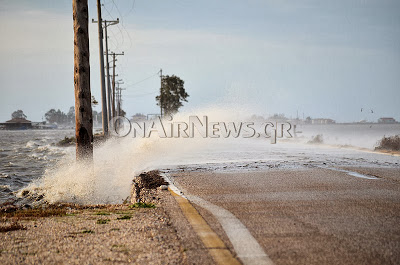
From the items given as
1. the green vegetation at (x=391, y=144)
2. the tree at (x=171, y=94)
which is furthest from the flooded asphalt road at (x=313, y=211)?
the tree at (x=171, y=94)

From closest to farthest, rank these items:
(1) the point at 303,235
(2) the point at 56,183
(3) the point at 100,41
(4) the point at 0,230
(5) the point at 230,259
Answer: (5) the point at 230,259 → (1) the point at 303,235 → (4) the point at 0,230 → (2) the point at 56,183 → (3) the point at 100,41

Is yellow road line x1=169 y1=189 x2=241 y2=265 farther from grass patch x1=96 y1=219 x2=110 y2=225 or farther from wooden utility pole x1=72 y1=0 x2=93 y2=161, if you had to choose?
wooden utility pole x1=72 y1=0 x2=93 y2=161

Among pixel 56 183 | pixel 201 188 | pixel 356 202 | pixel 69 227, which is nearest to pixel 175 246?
pixel 69 227

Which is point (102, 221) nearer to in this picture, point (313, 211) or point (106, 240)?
point (106, 240)

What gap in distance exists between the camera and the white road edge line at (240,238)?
3.46 meters

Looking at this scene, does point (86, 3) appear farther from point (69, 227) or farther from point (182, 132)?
point (182, 132)

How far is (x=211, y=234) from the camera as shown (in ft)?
13.8

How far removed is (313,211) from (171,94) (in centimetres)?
7345

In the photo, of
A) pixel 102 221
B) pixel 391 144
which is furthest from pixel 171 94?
pixel 102 221

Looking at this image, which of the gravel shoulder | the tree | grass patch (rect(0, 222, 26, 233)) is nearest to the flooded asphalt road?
the gravel shoulder

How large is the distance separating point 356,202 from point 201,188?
2.76 m

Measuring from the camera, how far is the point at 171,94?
77.9 metres

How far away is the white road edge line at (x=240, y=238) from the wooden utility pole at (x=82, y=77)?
18.2 ft

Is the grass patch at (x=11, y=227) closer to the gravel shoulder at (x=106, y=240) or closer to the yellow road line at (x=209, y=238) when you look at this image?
the gravel shoulder at (x=106, y=240)
